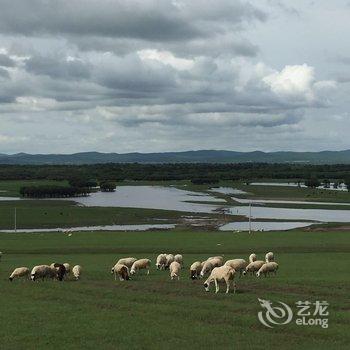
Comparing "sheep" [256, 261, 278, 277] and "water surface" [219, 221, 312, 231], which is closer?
"sheep" [256, 261, 278, 277]

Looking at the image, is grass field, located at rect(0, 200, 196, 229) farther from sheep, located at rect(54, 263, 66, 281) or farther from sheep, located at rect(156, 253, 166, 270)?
sheep, located at rect(54, 263, 66, 281)

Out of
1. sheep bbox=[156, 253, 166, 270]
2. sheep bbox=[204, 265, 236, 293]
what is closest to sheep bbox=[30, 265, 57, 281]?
sheep bbox=[156, 253, 166, 270]

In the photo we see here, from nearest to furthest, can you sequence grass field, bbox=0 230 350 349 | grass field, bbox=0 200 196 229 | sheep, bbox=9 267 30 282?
grass field, bbox=0 230 350 349 → sheep, bbox=9 267 30 282 → grass field, bbox=0 200 196 229

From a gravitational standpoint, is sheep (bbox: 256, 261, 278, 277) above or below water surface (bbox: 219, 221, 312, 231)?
above

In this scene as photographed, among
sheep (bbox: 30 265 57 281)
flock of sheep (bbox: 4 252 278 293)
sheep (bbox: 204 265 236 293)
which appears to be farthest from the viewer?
sheep (bbox: 30 265 57 281)

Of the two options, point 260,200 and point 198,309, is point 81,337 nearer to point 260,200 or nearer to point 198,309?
point 198,309

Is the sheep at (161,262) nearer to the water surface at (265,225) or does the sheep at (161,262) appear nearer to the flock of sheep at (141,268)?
the flock of sheep at (141,268)

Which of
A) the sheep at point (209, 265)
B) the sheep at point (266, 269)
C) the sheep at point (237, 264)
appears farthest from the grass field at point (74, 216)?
the sheep at point (266, 269)

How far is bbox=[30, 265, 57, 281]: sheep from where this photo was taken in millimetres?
28297

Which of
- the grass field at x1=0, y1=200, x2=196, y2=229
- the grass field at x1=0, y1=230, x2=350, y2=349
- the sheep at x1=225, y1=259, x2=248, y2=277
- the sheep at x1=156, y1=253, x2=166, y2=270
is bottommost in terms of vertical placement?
the grass field at x1=0, y1=200, x2=196, y2=229

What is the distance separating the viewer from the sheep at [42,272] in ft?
92.8

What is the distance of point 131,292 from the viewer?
2422cm

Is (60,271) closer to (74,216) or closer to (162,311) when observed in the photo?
(162,311)

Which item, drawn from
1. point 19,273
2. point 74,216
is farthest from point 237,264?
point 74,216
